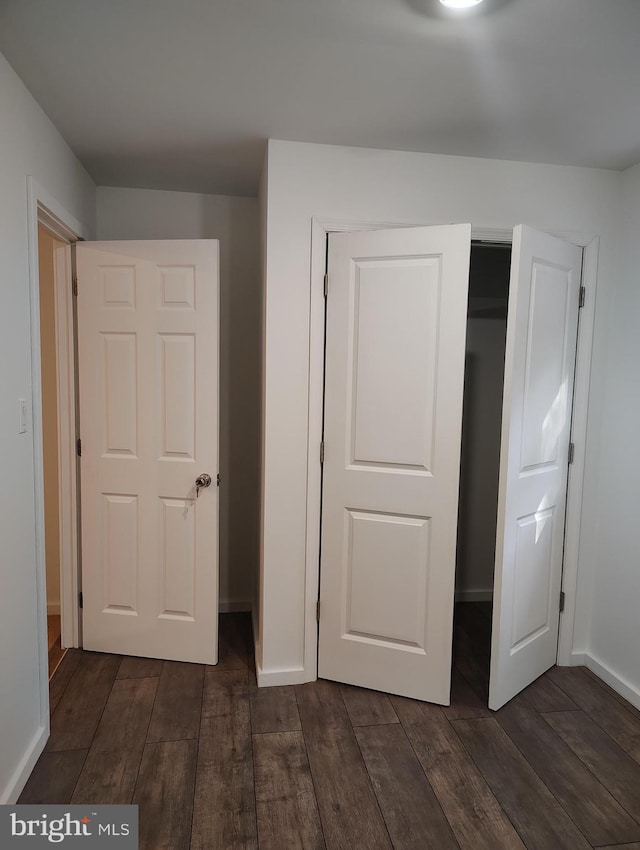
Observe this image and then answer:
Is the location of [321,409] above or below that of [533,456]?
above

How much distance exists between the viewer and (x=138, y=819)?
A: 175cm

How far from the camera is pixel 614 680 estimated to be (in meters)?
2.59

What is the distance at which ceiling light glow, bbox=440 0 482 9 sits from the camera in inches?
55.9

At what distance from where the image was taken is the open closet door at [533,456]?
2276 mm

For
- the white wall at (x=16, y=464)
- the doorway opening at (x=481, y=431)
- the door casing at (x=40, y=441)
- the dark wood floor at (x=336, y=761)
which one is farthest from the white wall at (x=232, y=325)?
the doorway opening at (x=481, y=431)

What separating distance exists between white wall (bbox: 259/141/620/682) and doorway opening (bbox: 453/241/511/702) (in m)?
0.76

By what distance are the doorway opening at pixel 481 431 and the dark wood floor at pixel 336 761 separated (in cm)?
95

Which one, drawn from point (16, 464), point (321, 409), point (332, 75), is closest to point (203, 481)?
point (321, 409)

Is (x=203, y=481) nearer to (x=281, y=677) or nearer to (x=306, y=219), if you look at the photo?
(x=281, y=677)

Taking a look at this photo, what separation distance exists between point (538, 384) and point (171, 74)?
72.2 inches

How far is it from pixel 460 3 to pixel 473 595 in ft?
10.4

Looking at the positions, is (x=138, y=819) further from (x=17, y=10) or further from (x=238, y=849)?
(x=17, y=10)

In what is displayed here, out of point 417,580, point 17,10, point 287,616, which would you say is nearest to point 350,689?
point 287,616

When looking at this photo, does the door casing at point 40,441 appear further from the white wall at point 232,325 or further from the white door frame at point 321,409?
the white door frame at point 321,409
